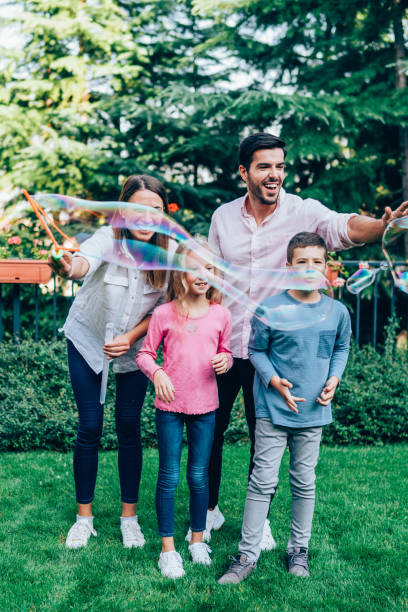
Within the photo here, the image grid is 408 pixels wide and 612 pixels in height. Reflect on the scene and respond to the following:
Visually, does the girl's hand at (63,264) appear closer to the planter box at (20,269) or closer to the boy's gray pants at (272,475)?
the boy's gray pants at (272,475)

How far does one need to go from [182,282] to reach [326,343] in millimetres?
701

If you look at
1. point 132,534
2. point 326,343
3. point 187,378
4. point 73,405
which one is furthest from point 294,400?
point 73,405

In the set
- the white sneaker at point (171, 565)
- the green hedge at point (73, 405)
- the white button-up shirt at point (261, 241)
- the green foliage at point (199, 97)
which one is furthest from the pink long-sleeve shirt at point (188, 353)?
the green foliage at point (199, 97)

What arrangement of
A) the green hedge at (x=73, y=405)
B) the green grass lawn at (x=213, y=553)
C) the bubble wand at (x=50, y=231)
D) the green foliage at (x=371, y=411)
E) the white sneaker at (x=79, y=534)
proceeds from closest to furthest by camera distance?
1. the bubble wand at (x=50, y=231)
2. the green grass lawn at (x=213, y=553)
3. the white sneaker at (x=79, y=534)
4. the green hedge at (x=73, y=405)
5. the green foliage at (x=371, y=411)

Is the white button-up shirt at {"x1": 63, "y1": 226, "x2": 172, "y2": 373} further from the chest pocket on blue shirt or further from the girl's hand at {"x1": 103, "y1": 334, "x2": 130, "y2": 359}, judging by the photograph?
the chest pocket on blue shirt

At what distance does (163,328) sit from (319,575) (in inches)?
51.2

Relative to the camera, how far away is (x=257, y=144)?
2482 millimetres

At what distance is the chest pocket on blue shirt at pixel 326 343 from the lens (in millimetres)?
2492

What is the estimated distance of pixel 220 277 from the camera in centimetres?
260

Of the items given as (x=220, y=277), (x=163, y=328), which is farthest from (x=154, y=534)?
(x=220, y=277)

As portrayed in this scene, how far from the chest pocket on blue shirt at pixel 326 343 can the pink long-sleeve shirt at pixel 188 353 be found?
0.40 metres

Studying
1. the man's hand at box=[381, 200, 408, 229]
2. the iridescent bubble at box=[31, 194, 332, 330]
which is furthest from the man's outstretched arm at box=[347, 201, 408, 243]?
the iridescent bubble at box=[31, 194, 332, 330]

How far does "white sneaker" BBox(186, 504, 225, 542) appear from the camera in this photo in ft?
9.39

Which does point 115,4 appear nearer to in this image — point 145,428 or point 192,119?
point 192,119
